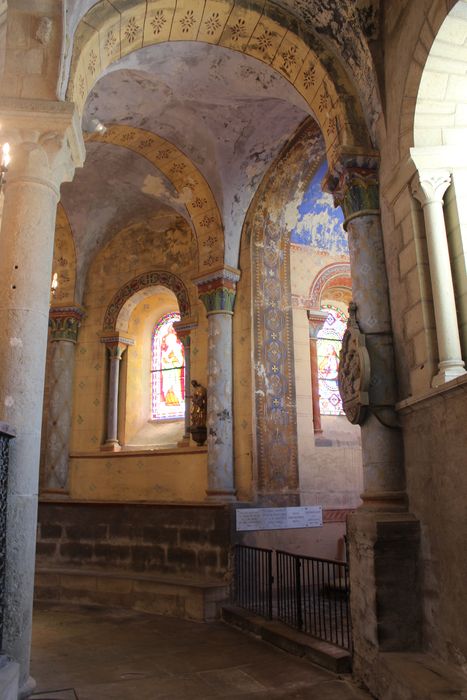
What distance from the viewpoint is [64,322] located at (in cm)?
1129

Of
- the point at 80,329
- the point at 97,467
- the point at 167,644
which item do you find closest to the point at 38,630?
the point at 167,644

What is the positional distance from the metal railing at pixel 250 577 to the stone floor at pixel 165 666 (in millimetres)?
618

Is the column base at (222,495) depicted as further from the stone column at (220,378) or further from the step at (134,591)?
the step at (134,591)

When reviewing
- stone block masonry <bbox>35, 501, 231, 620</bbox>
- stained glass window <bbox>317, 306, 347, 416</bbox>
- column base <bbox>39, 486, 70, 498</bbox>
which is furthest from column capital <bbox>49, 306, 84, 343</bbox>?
stained glass window <bbox>317, 306, 347, 416</bbox>

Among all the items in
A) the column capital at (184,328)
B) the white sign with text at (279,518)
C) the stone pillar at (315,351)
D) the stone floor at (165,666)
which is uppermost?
the column capital at (184,328)

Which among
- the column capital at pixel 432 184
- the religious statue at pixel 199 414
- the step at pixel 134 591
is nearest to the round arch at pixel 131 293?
the religious statue at pixel 199 414

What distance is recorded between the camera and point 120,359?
1137cm

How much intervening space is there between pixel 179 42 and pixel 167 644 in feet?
21.7

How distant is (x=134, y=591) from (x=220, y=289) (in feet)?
15.1

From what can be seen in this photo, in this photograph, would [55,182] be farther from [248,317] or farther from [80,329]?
[80,329]

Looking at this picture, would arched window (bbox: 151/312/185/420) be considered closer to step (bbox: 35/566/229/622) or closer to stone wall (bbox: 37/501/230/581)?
stone wall (bbox: 37/501/230/581)

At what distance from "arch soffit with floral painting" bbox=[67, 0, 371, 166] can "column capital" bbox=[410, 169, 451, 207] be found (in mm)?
1118

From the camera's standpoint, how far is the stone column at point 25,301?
4.08m

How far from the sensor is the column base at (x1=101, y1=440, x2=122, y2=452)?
1066 cm
